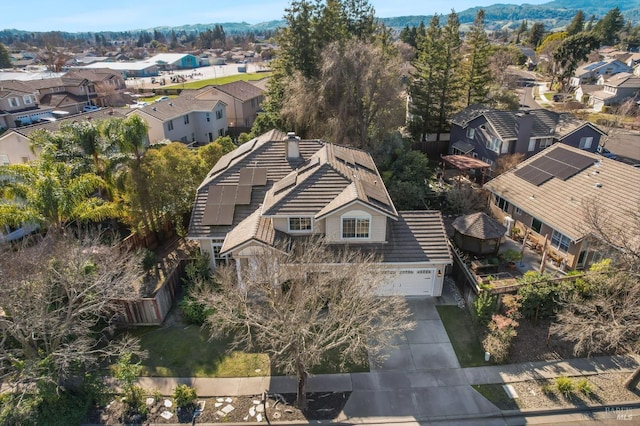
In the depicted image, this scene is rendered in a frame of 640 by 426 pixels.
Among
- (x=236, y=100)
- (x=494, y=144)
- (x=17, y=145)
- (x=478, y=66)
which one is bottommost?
(x=17, y=145)

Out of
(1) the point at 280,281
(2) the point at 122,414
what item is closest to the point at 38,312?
(2) the point at 122,414

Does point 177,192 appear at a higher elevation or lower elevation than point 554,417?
higher

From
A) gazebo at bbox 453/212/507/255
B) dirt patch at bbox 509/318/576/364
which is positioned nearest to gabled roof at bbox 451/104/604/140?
gazebo at bbox 453/212/507/255

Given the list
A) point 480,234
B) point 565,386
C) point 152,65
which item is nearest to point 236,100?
point 480,234

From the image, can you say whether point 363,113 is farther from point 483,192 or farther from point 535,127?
point 535,127

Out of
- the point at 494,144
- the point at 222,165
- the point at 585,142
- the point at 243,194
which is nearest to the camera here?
the point at 243,194

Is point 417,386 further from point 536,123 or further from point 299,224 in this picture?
point 536,123
